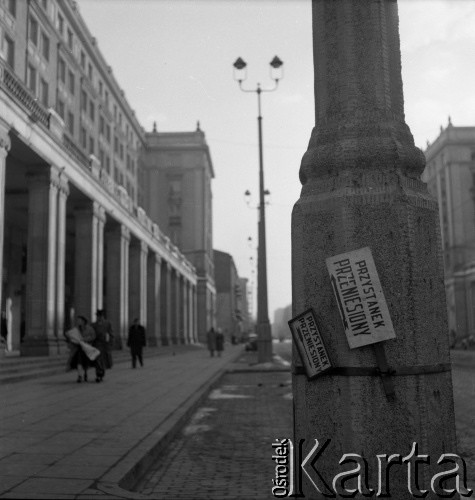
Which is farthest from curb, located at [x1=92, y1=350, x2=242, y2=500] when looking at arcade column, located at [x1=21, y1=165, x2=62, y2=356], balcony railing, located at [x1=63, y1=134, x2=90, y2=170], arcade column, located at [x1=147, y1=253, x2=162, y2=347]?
arcade column, located at [x1=147, y1=253, x2=162, y2=347]

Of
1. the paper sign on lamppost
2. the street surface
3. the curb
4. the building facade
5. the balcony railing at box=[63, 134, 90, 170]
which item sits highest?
the building facade

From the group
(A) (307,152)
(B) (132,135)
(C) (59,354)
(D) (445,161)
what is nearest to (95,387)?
(C) (59,354)

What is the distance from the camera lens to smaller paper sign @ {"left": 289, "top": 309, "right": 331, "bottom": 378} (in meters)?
2.70

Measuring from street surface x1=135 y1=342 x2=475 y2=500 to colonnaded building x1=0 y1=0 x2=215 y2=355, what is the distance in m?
9.60

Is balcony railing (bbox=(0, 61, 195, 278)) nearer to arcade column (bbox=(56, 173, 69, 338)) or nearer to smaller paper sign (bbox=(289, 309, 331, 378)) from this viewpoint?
arcade column (bbox=(56, 173, 69, 338))

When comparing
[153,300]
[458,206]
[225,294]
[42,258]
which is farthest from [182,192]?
[42,258]

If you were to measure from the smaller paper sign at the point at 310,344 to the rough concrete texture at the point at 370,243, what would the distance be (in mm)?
36

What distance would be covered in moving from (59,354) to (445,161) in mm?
68237

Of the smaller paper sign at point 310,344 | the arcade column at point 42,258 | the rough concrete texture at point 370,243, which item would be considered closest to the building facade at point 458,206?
the arcade column at point 42,258

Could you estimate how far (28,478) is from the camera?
5.09 m

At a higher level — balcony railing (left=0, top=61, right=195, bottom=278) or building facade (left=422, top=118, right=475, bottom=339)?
building facade (left=422, top=118, right=475, bottom=339)

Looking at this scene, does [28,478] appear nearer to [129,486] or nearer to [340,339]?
[129,486]

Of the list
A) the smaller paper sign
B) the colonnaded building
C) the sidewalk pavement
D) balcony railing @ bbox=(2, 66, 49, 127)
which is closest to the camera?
the smaller paper sign

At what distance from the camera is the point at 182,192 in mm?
87562
